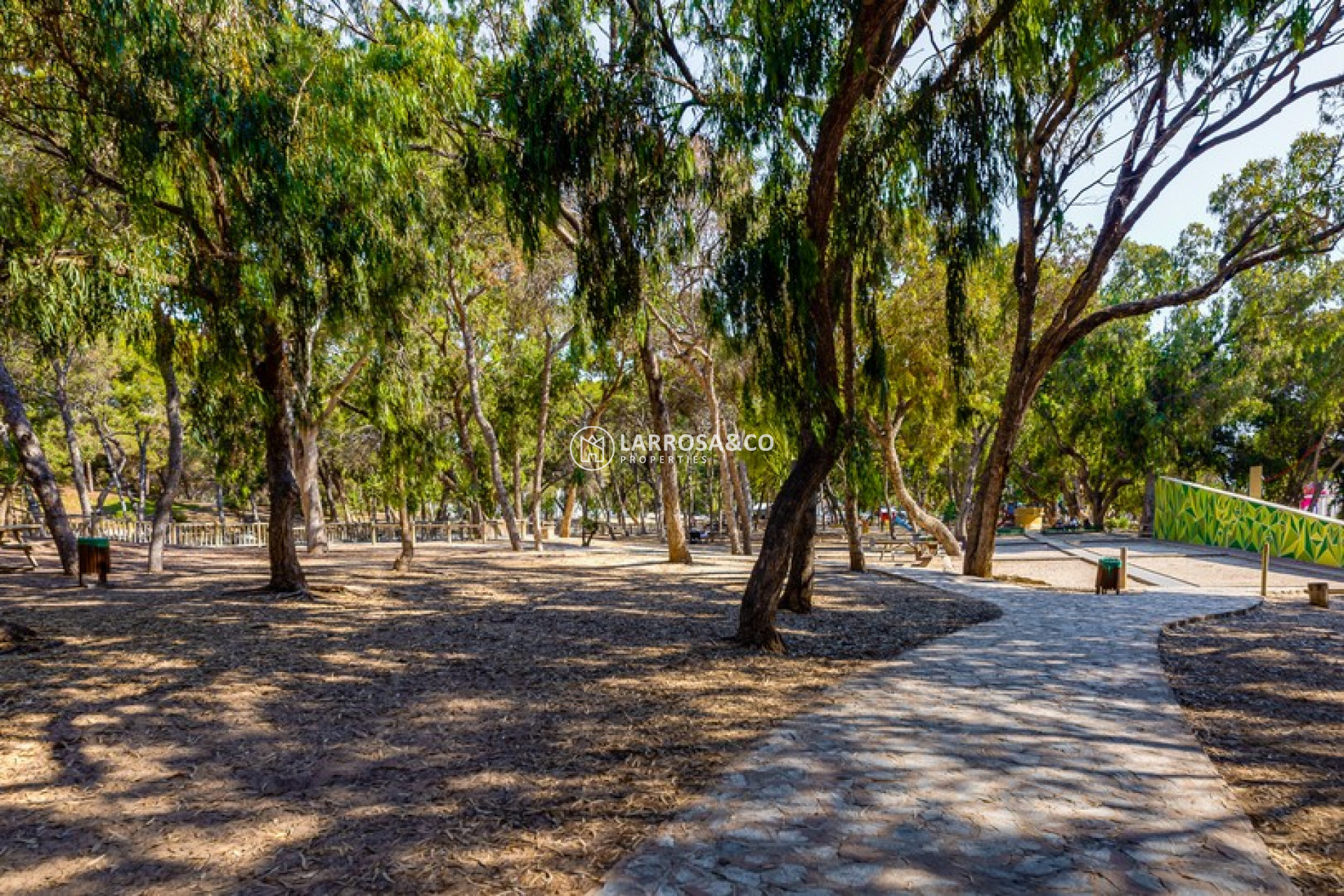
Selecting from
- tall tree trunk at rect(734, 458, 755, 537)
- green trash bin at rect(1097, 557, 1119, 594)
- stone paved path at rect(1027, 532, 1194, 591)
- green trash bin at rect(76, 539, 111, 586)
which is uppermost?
tall tree trunk at rect(734, 458, 755, 537)

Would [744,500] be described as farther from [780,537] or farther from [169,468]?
[169,468]

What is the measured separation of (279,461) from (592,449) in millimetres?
18377

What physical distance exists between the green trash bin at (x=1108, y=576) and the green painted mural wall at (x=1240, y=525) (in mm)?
9052

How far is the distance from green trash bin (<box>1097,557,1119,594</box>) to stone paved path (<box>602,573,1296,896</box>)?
23.8ft

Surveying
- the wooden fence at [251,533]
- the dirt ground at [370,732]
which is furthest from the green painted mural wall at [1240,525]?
the wooden fence at [251,533]

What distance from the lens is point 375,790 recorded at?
398cm

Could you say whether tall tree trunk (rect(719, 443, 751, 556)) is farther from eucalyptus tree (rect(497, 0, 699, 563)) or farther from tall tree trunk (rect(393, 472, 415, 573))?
eucalyptus tree (rect(497, 0, 699, 563))

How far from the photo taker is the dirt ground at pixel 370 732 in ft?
10.8

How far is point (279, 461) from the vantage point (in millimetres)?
10258

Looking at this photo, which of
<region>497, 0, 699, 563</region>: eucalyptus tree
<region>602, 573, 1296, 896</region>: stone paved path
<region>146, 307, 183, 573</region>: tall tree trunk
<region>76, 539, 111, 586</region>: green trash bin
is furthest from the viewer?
<region>146, 307, 183, 573</region>: tall tree trunk

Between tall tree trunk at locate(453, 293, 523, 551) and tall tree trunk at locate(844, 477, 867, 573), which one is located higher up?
tall tree trunk at locate(453, 293, 523, 551)

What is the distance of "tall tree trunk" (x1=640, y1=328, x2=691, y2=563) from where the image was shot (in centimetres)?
1473

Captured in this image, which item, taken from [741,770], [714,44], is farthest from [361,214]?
[741,770]

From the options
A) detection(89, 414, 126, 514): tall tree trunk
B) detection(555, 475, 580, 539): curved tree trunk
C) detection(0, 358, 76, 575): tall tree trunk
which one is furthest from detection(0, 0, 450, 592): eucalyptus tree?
detection(555, 475, 580, 539): curved tree trunk
